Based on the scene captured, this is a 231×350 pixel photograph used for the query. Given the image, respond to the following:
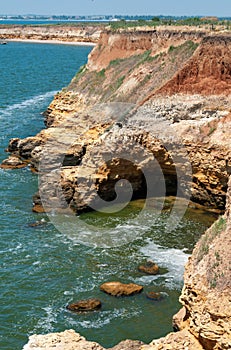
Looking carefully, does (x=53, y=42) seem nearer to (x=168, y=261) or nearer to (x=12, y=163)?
(x=12, y=163)

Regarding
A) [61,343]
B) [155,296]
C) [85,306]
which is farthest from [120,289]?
[61,343]

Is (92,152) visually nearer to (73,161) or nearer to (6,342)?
(73,161)

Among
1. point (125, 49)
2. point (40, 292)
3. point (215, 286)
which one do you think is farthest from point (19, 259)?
point (125, 49)

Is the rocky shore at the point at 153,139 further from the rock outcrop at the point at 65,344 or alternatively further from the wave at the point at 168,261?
the rock outcrop at the point at 65,344

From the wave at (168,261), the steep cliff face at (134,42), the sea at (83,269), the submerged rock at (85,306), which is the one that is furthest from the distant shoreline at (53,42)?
the submerged rock at (85,306)

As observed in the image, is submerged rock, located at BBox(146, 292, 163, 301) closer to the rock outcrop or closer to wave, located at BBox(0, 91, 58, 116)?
the rock outcrop
